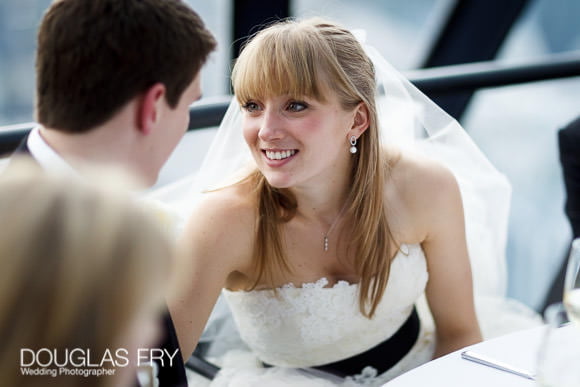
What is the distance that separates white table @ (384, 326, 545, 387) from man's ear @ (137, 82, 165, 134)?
577 mm

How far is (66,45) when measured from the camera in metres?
1.07

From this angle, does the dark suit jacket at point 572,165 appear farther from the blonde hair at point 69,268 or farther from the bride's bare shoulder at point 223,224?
the blonde hair at point 69,268

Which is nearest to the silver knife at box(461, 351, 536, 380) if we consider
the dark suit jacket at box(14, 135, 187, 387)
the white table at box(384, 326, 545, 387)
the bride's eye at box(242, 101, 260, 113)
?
the white table at box(384, 326, 545, 387)

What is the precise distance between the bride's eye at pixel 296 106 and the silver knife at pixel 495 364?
700 millimetres

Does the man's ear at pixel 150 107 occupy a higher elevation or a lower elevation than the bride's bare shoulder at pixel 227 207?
higher

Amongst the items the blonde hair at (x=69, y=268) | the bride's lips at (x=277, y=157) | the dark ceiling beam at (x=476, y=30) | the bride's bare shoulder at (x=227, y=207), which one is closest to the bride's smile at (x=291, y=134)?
the bride's lips at (x=277, y=157)

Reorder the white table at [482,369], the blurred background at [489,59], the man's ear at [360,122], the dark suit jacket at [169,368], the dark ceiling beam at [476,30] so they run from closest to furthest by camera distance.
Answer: the white table at [482,369] < the dark suit jacket at [169,368] < the man's ear at [360,122] < the blurred background at [489,59] < the dark ceiling beam at [476,30]

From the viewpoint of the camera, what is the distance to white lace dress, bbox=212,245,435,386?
1845 mm

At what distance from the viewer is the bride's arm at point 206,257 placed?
5.55ft

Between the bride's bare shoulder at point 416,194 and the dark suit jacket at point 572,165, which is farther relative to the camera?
the dark suit jacket at point 572,165

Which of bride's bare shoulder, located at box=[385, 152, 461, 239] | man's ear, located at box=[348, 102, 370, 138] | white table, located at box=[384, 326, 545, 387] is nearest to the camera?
white table, located at box=[384, 326, 545, 387]

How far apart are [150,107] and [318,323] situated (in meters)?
0.91

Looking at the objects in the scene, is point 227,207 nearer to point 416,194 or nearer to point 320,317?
point 320,317

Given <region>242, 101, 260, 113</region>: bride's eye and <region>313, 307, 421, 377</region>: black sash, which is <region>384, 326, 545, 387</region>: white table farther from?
<region>242, 101, 260, 113</region>: bride's eye
